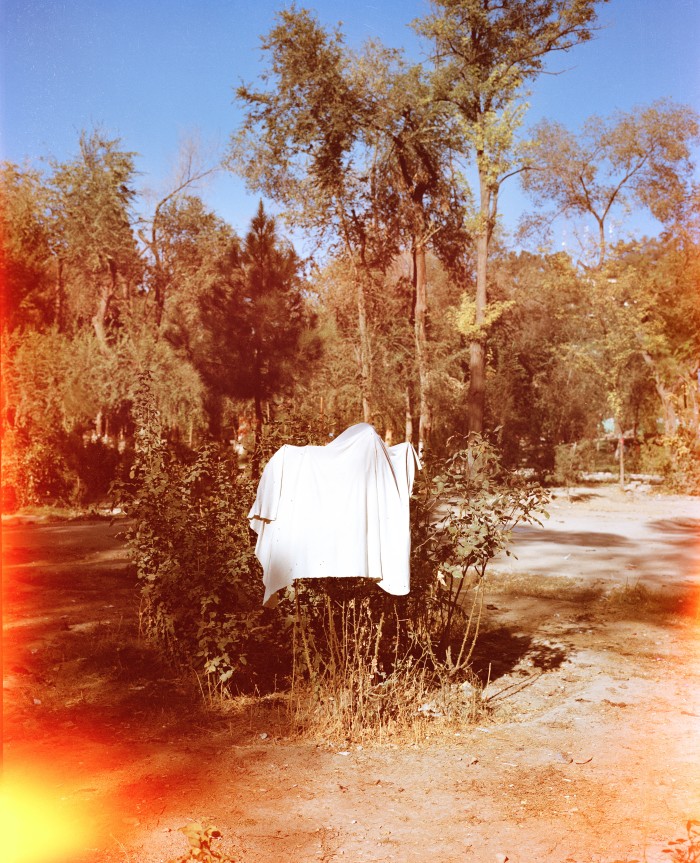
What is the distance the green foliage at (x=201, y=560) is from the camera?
5.32m

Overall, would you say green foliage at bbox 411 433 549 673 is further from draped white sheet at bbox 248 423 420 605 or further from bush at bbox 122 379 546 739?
draped white sheet at bbox 248 423 420 605

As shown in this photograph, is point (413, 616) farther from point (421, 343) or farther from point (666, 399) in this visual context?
point (666, 399)

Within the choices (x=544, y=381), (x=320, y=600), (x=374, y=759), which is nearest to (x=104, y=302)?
A: (x=544, y=381)

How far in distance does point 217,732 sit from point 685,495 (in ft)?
64.6

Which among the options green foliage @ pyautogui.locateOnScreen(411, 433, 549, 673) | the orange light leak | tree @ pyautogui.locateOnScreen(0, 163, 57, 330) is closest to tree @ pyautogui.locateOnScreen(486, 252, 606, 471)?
tree @ pyautogui.locateOnScreen(0, 163, 57, 330)

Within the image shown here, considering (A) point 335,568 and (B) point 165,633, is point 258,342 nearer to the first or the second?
(B) point 165,633

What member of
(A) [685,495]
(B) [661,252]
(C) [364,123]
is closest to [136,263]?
(C) [364,123]

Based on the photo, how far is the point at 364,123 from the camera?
80.5 feet

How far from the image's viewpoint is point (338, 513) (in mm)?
4691

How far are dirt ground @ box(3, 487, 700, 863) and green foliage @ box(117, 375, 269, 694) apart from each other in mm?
351

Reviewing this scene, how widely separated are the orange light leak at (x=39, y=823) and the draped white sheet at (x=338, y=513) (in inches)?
59.0

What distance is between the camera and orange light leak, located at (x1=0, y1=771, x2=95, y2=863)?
326 centimetres

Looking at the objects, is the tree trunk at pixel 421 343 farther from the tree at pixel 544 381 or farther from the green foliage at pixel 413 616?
the green foliage at pixel 413 616

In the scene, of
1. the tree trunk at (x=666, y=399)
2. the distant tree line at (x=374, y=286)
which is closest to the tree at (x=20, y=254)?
the distant tree line at (x=374, y=286)
